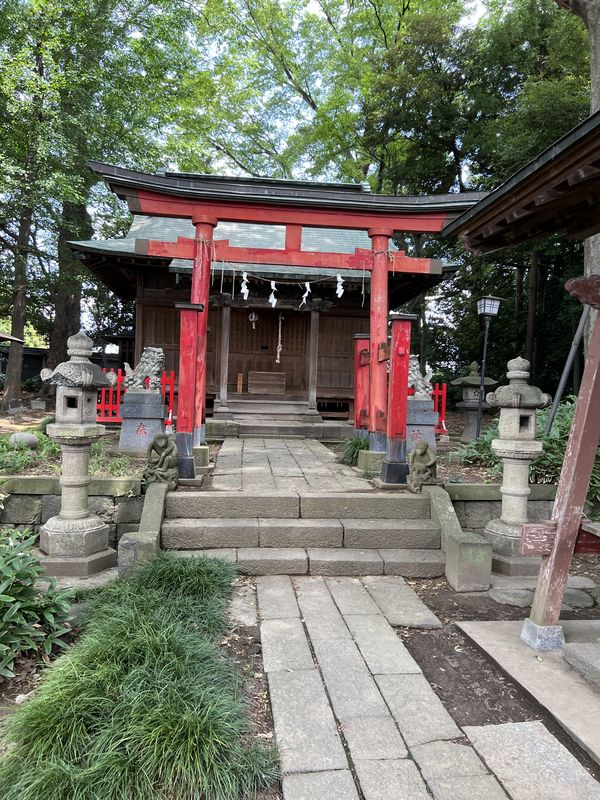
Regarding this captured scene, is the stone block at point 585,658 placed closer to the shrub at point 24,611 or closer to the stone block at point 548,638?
the stone block at point 548,638

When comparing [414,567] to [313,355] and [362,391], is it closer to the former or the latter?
[362,391]

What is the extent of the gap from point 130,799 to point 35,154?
541 inches

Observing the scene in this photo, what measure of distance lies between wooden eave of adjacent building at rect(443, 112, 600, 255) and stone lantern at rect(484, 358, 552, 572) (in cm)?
143

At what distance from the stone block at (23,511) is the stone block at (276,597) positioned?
2521 mm

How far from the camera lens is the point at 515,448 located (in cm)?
452

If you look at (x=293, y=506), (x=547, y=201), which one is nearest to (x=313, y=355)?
(x=293, y=506)

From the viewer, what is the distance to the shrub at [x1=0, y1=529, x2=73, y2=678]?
9.10 feet

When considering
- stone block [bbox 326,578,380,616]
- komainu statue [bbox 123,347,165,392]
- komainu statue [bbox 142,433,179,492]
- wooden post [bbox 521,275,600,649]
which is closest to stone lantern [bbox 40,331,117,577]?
komainu statue [bbox 142,433,179,492]

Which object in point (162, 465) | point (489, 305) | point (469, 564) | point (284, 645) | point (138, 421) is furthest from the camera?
point (489, 305)

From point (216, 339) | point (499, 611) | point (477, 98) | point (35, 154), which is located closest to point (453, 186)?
point (477, 98)

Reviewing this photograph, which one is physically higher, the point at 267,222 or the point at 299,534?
the point at 267,222

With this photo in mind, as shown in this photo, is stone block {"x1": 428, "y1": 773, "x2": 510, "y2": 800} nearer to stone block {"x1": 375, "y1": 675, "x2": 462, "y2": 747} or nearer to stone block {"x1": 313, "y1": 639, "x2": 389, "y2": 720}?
stone block {"x1": 375, "y1": 675, "x2": 462, "y2": 747}

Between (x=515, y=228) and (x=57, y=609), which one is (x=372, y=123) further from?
(x=57, y=609)

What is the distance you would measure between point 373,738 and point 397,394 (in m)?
3.83
